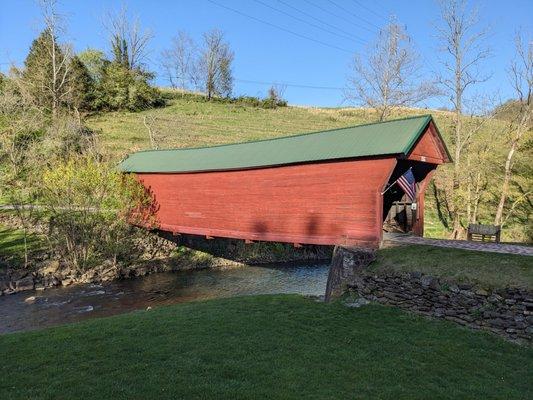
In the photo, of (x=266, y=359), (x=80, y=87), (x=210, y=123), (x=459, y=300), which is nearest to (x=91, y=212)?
(x=266, y=359)

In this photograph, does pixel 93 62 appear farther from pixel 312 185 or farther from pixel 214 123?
pixel 312 185

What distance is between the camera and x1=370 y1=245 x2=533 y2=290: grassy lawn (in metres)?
9.30

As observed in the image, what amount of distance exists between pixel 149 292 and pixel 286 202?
755cm

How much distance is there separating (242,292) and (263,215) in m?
3.80

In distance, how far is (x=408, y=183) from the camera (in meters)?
14.1

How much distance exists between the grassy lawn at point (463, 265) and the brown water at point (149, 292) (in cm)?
427

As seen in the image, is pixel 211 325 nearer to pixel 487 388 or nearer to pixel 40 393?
pixel 40 393

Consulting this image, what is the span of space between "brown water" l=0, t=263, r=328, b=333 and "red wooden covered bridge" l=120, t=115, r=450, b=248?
2603mm

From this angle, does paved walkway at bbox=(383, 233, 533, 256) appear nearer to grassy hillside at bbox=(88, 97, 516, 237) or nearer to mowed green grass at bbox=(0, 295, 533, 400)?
mowed green grass at bbox=(0, 295, 533, 400)

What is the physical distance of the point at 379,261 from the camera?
39.4ft

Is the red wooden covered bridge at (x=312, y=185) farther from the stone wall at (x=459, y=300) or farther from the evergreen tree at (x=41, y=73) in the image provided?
the evergreen tree at (x=41, y=73)

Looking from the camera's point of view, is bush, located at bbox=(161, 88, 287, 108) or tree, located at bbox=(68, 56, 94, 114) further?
bush, located at bbox=(161, 88, 287, 108)

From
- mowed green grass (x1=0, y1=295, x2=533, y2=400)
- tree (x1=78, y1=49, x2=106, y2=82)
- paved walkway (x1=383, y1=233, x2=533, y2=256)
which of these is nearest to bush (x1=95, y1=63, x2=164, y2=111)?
tree (x1=78, y1=49, x2=106, y2=82)

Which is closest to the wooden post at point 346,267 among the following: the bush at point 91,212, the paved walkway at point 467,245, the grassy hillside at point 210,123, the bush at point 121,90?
the paved walkway at point 467,245
